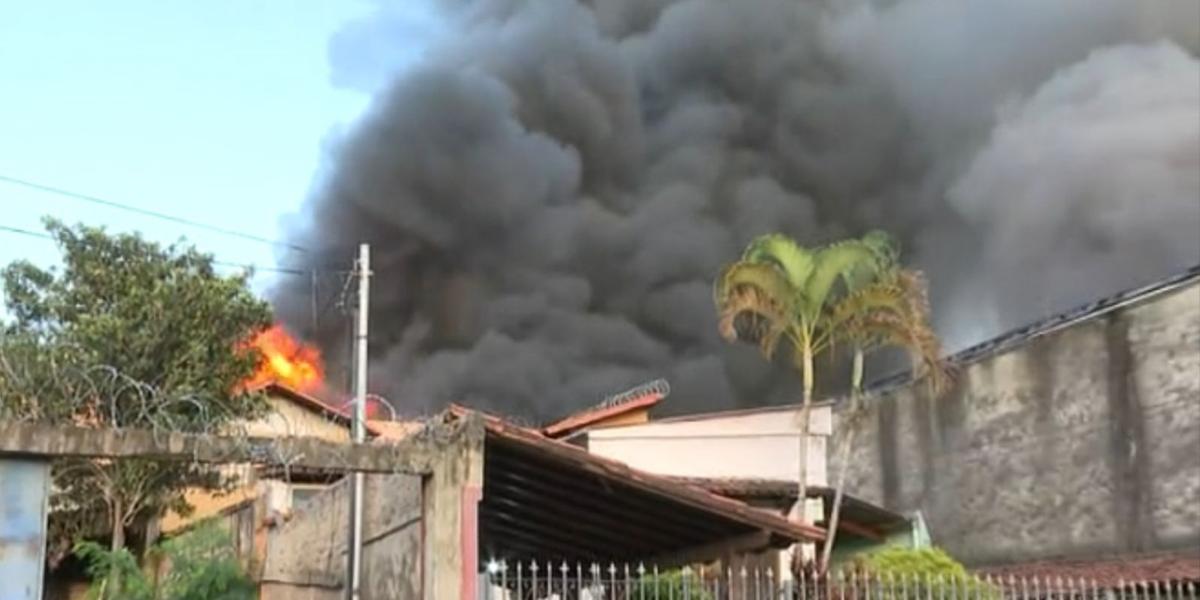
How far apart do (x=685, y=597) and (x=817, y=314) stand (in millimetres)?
5627

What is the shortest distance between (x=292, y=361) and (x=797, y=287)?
1430cm

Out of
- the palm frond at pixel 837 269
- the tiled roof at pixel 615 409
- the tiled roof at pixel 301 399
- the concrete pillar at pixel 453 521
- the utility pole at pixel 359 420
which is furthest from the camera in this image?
the tiled roof at pixel 301 399

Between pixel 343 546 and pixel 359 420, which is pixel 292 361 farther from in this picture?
pixel 343 546

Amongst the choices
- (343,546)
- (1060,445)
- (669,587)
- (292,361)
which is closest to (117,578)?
(343,546)

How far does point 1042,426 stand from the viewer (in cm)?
2111

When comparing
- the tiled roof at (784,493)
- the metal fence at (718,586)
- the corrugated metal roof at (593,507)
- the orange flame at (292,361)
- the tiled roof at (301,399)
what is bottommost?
the metal fence at (718,586)

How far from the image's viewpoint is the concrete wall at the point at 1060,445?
1894 cm

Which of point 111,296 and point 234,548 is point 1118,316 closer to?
point 234,548

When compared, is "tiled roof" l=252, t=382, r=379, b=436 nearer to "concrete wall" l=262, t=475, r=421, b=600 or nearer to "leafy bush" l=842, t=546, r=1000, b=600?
"concrete wall" l=262, t=475, r=421, b=600

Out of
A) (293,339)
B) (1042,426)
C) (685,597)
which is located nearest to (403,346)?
(293,339)

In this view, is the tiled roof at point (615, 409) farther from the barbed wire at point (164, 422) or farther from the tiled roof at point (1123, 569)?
the barbed wire at point (164, 422)

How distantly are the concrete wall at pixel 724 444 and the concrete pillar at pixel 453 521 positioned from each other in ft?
36.7

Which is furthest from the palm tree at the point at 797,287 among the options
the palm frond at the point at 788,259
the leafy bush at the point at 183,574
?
the leafy bush at the point at 183,574

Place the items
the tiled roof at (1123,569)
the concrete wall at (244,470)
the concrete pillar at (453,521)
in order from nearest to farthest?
the concrete pillar at (453,521), the tiled roof at (1123,569), the concrete wall at (244,470)
